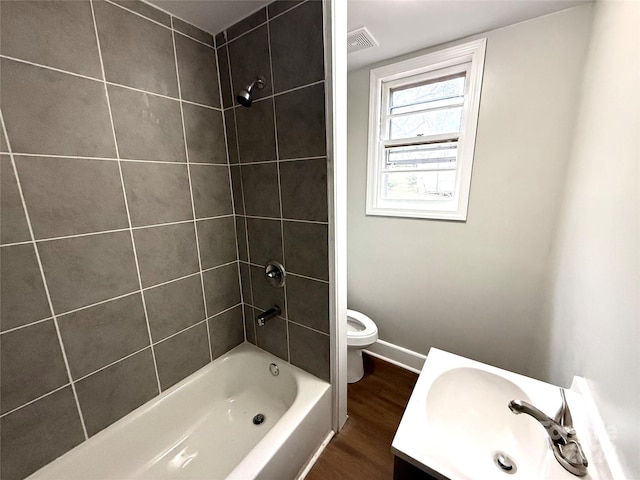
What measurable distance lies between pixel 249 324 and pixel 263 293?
0.31 meters

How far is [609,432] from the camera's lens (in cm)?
61

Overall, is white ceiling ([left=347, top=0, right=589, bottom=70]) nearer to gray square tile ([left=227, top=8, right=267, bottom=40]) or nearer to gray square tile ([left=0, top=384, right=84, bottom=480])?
gray square tile ([left=227, top=8, right=267, bottom=40])

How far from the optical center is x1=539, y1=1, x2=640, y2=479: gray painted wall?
0.58 metres

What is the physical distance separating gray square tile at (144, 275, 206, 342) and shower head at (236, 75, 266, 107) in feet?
3.10

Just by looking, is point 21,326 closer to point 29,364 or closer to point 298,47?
point 29,364

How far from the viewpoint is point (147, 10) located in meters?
1.04

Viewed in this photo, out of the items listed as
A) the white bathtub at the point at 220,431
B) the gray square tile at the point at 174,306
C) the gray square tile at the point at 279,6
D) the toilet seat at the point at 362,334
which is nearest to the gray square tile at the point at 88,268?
the gray square tile at the point at 174,306

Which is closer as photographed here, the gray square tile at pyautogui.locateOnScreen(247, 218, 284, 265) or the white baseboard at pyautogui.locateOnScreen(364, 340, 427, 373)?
the gray square tile at pyautogui.locateOnScreen(247, 218, 284, 265)

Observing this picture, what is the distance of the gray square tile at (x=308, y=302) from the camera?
→ 48.3 inches

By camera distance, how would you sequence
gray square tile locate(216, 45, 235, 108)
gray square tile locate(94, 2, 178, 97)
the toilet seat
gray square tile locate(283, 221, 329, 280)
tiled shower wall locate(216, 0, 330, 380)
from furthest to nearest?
the toilet seat, gray square tile locate(216, 45, 235, 108), gray square tile locate(283, 221, 329, 280), tiled shower wall locate(216, 0, 330, 380), gray square tile locate(94, 2, 178, 97)

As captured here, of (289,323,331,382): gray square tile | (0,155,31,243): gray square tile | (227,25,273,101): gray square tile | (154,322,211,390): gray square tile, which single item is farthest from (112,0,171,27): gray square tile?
(289,323,331,382): gray square tile

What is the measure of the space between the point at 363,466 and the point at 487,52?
2.33 meters

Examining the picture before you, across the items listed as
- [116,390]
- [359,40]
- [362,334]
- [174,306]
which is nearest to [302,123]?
[359,40]

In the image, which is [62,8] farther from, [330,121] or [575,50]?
[575,50]
